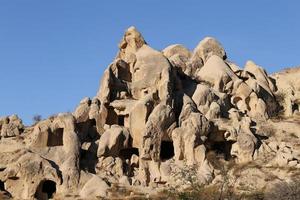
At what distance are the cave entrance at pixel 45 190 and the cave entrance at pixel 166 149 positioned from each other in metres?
7.58

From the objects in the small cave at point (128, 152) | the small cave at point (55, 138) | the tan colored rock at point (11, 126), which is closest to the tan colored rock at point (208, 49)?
the small cave at point (128, 152)

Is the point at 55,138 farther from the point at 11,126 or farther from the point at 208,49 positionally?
the point at 208,49

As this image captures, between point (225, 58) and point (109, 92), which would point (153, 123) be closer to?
point (109, 92)

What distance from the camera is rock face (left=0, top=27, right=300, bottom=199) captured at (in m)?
41.0

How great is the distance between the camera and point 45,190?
42.4 m

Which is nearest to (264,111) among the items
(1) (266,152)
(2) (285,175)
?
(1) (266,152)

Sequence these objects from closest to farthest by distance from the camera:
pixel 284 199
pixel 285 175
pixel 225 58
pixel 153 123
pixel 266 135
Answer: pixel 284 199 < pixel 285 175 < pixel 153 123 < pixel 266 135 < pixel 225 58

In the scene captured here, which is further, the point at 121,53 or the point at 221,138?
the point at 121,53

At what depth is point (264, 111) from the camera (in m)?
51.4

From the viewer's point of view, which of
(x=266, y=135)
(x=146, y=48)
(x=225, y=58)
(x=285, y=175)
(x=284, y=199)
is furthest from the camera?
(x=225, y=58)

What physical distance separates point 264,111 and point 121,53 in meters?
11.8

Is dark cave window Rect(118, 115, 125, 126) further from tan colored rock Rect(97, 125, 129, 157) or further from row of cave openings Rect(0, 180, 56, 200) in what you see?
row of cave openings Rect(0, 180, 56, 200)

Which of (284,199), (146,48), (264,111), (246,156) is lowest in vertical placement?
(284,199)

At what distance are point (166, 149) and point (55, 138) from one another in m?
7.67
